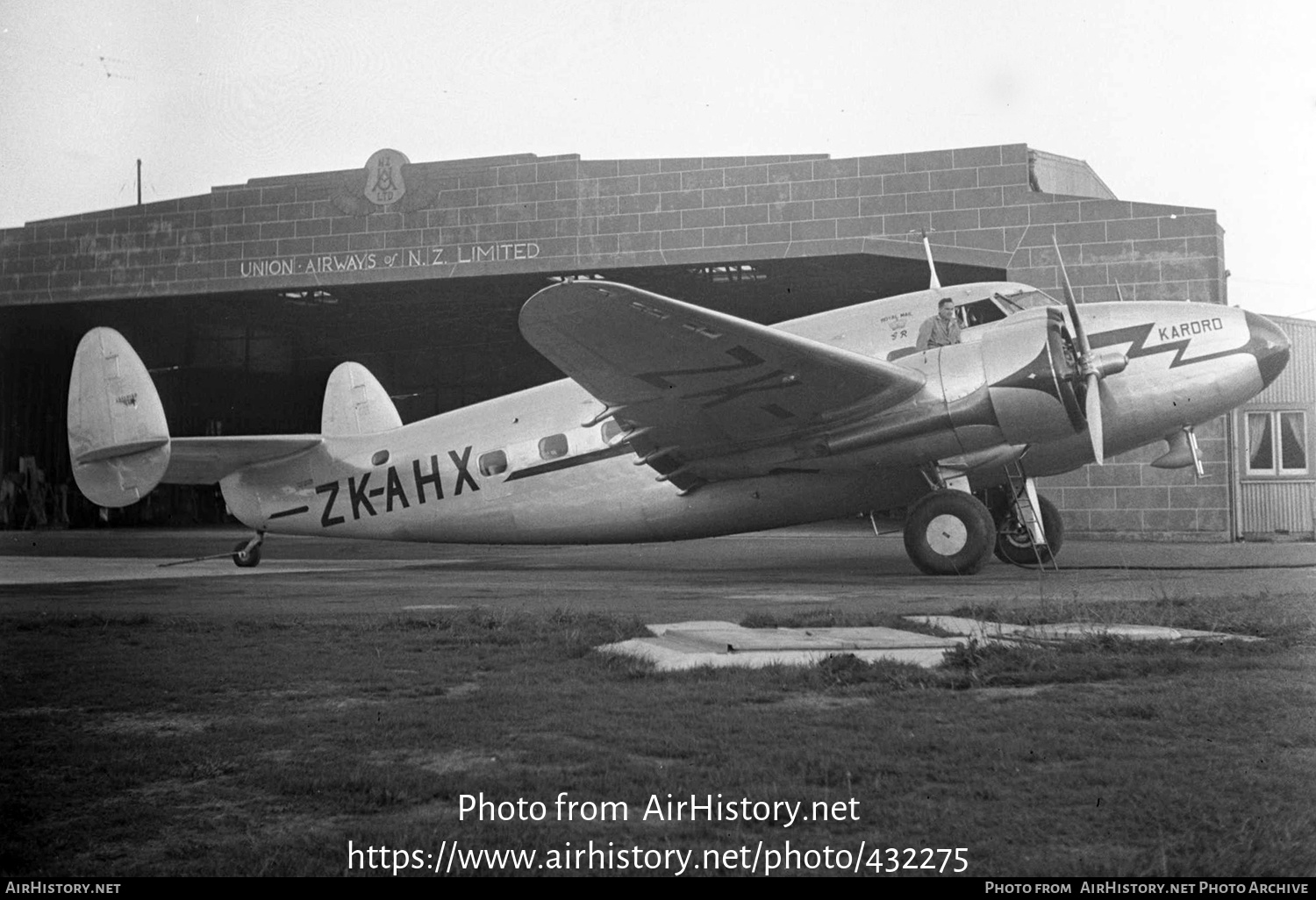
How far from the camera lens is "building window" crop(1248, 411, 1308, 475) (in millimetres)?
17594

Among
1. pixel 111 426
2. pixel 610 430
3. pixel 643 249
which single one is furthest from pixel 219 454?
pixel 643 249

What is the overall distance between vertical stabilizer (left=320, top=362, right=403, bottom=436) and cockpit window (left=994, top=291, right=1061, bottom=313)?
24.9 feet

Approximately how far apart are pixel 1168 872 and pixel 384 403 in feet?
40.4

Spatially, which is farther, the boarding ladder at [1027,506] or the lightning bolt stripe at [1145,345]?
the boarding ladder at [1027,506]

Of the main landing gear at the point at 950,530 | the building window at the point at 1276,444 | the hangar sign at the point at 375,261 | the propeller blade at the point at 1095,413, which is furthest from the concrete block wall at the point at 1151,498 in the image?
the hangar sign at the point at 375,261

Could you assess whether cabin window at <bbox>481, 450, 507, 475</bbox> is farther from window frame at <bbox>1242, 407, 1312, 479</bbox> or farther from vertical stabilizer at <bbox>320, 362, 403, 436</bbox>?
window frame at <bbox>1242, 407, 1312, 479</bbox>

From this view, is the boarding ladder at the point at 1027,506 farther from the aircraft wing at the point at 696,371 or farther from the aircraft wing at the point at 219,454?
the aircraft wing at the point at 219,454

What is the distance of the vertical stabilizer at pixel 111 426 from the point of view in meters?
11.4

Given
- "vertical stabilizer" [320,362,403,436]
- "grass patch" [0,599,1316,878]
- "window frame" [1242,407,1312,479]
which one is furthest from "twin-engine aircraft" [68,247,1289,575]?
"window frame" [1242,407,1312,479]

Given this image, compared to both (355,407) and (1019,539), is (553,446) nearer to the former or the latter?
(355,407)

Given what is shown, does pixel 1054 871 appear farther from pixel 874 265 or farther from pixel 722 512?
pixel 874 265

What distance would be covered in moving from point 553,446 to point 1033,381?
513 centimetres

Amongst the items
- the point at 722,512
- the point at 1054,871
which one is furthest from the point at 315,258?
the point at 1054,871

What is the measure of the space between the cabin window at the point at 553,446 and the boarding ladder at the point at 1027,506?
473 cm
